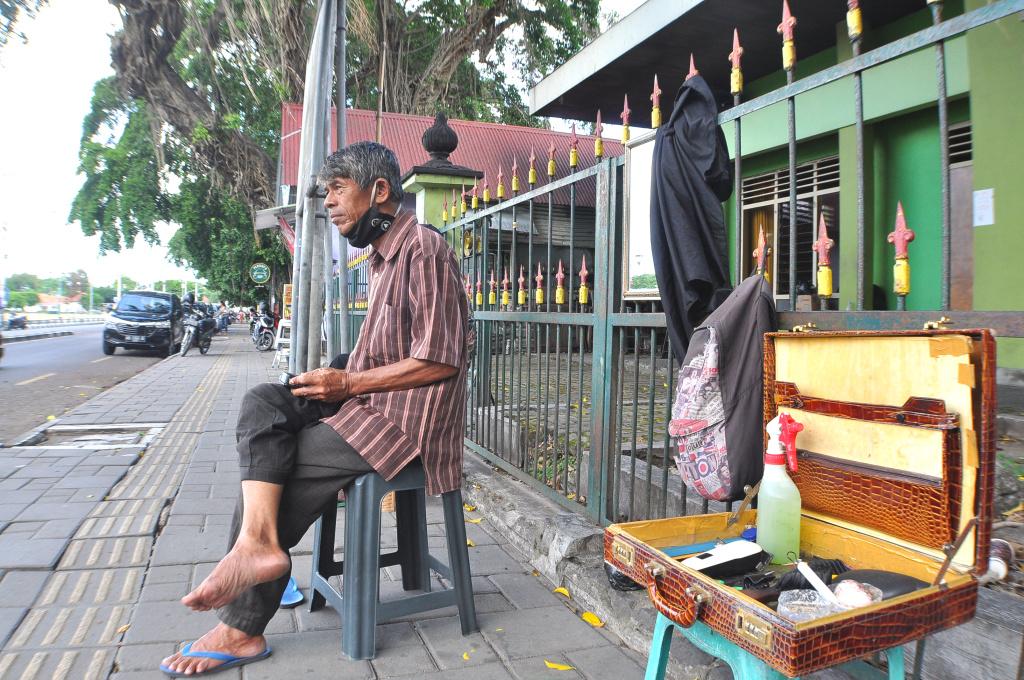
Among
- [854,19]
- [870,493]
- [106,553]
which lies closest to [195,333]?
[106,553]

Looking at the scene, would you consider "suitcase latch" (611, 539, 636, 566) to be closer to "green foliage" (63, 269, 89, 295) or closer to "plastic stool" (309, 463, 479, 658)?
"plastic stool" (309, 463, 479, 658)

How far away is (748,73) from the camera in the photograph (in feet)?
27.9

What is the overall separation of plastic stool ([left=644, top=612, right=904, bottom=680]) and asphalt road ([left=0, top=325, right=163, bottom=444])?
6.40 m

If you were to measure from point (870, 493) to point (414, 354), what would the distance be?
1.39m

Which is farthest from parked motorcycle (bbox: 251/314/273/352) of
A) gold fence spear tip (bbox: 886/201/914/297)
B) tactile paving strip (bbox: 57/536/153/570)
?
gold fence spear tip (bbox: 886/201/914/297)

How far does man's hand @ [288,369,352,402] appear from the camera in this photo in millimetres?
2189

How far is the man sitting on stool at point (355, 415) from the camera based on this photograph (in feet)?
6.78

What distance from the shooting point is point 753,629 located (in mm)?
1199

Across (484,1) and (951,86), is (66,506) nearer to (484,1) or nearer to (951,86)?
(951,86)

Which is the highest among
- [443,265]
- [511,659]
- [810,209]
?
[810,209]

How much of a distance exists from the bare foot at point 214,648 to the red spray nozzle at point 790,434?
1733 mm

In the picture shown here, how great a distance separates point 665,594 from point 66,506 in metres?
3.82

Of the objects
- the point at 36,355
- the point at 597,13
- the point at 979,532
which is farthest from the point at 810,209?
the point at 36,355

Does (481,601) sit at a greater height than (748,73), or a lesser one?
lesser
